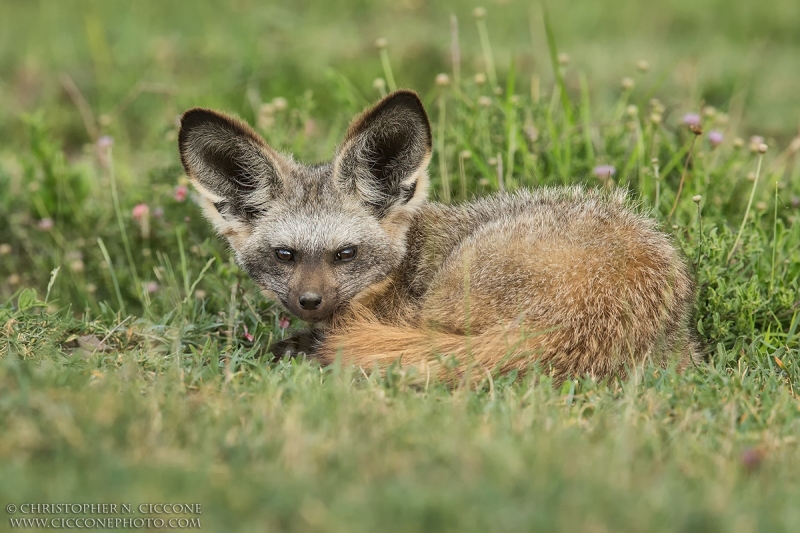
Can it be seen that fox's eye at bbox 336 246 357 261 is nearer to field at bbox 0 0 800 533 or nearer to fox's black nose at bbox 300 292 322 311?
fox's black nose at bbox 300 292 322 311

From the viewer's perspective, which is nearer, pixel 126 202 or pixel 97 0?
pixel 126 202

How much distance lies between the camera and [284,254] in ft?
14.5

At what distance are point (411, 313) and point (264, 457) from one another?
4.88 ft

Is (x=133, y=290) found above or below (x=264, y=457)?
below

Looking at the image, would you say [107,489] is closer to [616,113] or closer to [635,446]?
[635,446]

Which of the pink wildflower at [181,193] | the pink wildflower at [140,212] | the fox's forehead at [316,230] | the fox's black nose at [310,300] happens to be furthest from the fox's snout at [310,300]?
the pink wildflower at [140,212]

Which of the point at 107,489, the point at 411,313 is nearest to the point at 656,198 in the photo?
the point at 411,313

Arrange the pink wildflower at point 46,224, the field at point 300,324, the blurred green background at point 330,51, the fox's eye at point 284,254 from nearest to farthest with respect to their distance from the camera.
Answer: the field at point 300,324
the fox's eye at point 284,254
the pink wildflower at point 46,224
the blurred green background at point 330,51

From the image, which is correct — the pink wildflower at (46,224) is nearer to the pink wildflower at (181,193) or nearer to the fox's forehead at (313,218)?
the pink wildflower at (181,193)

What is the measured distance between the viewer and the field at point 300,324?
95.3 inches

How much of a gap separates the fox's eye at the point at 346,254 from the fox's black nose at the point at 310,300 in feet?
1.00

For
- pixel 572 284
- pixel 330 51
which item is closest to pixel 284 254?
pixel 572 284

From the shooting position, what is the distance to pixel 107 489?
2.38m

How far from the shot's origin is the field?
2420 millimetres
